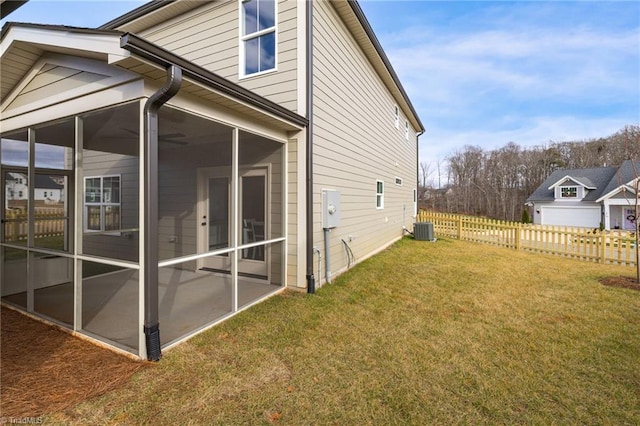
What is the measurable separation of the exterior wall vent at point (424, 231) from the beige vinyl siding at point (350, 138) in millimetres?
1494

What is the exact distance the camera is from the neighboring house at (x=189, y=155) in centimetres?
294

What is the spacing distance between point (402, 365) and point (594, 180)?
28.4 m

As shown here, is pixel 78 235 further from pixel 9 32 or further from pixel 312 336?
pixel 312 336

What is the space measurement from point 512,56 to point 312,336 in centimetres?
1537

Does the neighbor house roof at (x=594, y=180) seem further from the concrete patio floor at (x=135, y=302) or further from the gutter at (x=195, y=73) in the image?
the concrete patio floor at (x=135, y=302)


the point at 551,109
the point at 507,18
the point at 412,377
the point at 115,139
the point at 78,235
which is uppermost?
the point at 551,109

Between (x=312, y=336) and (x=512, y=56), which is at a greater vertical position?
(x=512, y=56)

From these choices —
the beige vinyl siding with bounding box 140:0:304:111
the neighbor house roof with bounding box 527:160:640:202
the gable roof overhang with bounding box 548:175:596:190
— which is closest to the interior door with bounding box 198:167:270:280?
the beige vinyl siding with bounding box 140:0:304:111

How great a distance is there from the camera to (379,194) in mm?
9547

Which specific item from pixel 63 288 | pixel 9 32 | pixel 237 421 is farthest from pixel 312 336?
pixel 9 32

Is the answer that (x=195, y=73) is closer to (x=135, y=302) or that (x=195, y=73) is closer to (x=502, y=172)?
(x=135, y=302)

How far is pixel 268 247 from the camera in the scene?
500 centimetres

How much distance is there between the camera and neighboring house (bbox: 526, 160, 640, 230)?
62.1 ft

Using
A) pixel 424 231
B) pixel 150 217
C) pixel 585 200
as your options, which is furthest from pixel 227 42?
pixel 585 200
